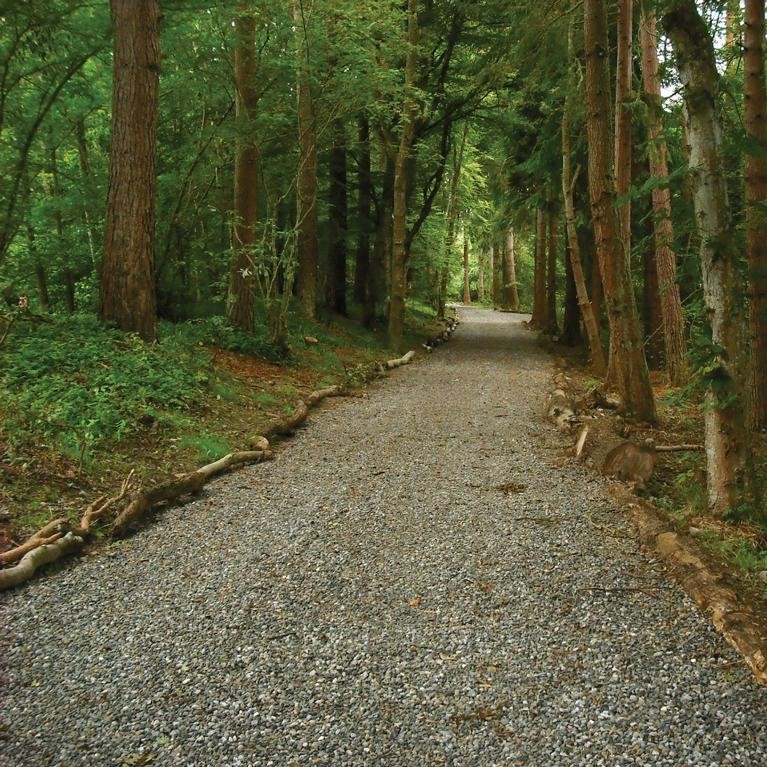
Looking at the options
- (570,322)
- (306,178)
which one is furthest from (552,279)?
(306,178)

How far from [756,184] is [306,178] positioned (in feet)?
29.5

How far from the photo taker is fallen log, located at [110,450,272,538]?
4.97 m

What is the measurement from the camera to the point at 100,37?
9.27m

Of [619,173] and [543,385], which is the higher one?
[619,173]

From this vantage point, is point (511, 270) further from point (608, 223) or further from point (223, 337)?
point (608, 223)

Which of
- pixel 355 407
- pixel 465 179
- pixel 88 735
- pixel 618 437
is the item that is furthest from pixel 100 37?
pixel 465 179

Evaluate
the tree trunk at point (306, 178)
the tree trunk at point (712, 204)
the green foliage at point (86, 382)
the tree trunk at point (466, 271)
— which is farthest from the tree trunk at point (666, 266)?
the tree trunk at point (466, 271)

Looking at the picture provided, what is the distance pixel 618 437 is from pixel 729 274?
3.02 m

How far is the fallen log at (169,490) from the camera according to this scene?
4.97 metres

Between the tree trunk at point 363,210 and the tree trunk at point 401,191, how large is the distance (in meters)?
1.16

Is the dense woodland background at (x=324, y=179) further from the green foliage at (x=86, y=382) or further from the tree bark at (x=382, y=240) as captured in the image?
the tree bark at (x=382, y=240)

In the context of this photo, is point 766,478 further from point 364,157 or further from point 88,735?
point 364,157

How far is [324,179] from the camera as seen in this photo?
18.1m

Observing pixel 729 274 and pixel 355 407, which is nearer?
pixel 729 274
